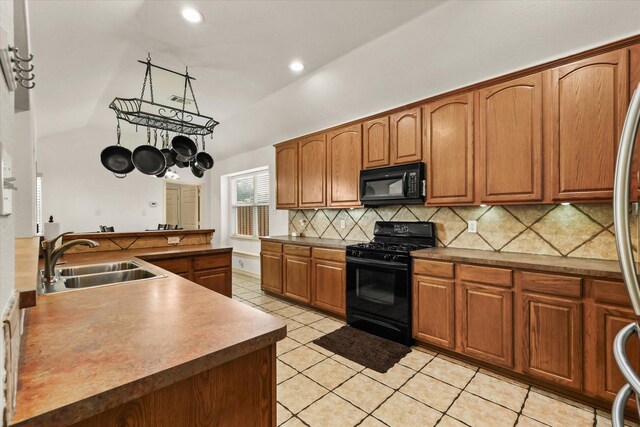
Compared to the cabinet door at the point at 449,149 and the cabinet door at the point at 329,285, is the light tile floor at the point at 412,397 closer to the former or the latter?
the cabinet door at the point at 329,285

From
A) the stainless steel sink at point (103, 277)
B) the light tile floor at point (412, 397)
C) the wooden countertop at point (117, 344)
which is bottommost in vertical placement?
the light tile floor at point (412, 397)

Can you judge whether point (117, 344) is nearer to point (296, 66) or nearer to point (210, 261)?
point (210, 261)

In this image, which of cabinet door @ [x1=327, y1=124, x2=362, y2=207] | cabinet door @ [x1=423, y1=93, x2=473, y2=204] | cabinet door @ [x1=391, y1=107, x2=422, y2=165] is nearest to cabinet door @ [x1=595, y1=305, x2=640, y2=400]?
cabinet door @ [x1=423, y1=93, x2=473, y2=204]

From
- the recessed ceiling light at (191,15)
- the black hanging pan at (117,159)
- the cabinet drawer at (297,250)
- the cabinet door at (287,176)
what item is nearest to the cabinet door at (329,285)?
the cabinet drawer at (297,250)

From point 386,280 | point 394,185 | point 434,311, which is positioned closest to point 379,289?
point 386,280

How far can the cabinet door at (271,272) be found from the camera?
4271mm

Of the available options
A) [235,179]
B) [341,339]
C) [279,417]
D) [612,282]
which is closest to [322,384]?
[279,417]

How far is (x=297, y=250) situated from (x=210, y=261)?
47.0 inches

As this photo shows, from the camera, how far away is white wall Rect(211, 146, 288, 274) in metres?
5.26

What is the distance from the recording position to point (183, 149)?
326 cm

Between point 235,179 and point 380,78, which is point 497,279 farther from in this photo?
point 235,179

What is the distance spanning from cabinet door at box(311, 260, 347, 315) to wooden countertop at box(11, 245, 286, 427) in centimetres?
218

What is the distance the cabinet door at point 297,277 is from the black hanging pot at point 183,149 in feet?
6.02

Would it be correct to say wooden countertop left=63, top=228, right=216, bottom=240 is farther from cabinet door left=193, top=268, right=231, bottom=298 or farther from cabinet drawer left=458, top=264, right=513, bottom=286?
cabinet drawer left=458, top=264, right=513, bottom=286
